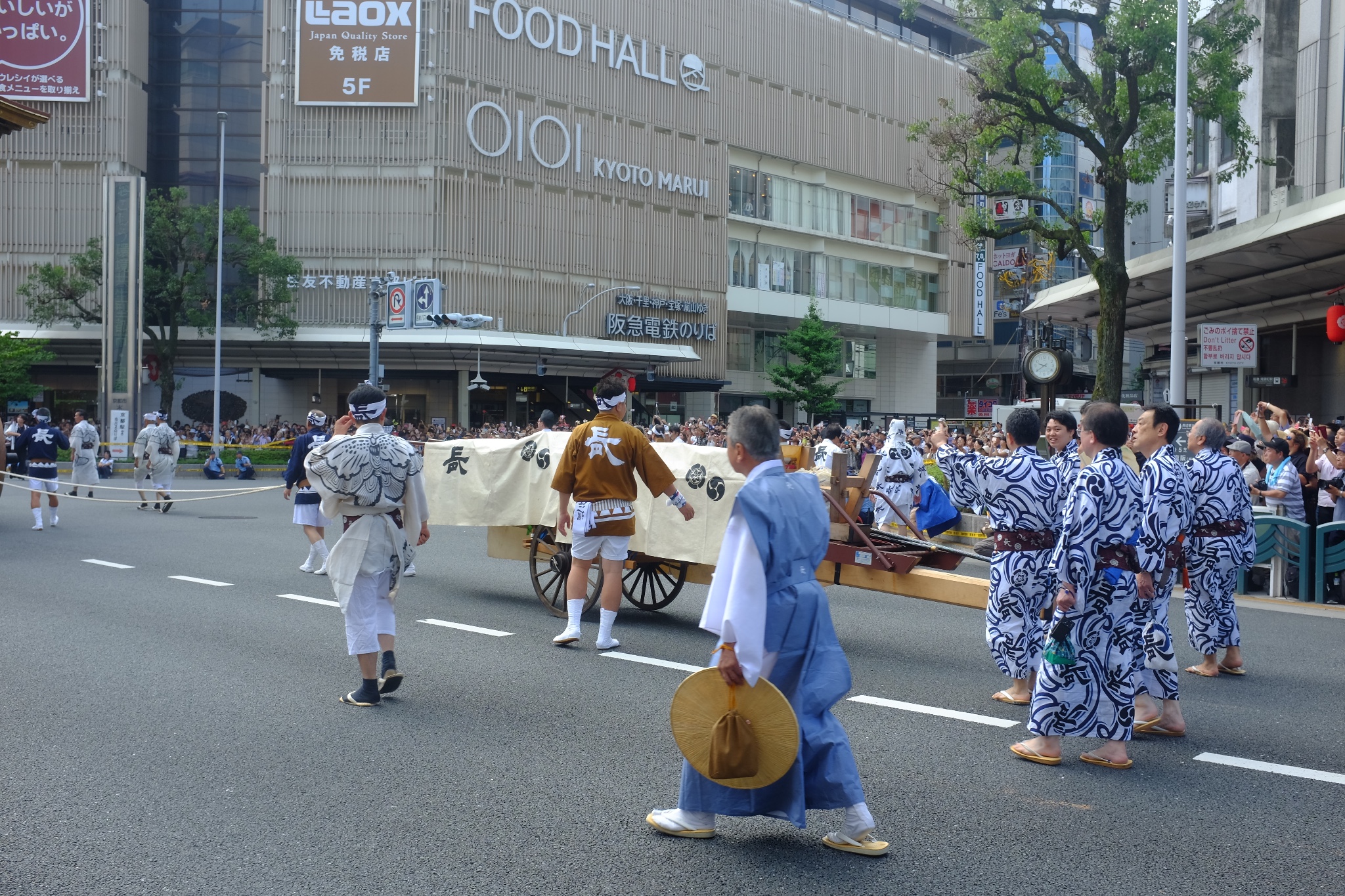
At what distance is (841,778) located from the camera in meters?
4.22

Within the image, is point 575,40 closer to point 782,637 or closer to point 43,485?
point 43,485

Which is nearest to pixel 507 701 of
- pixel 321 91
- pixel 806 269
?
pixel 321 91

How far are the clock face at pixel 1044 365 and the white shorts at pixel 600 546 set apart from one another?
8123mm

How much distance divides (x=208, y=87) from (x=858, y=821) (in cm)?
4787

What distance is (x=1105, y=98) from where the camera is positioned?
18.0m

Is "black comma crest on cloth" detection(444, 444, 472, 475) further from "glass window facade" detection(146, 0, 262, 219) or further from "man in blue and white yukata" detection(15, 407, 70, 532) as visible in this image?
"glass window facade" detection(146, 0, 262, 219)

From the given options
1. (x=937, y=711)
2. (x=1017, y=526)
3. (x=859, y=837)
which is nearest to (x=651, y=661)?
(x=937, y=711)

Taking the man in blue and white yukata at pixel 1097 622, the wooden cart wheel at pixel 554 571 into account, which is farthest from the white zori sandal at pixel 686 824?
the wooden cart wheel at pixel 554 571

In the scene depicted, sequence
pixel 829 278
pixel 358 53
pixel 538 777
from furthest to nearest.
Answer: pixel 829 278 < pixel 358 53 < pixel 538 777

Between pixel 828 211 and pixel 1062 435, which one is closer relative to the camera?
pixel 1062 435

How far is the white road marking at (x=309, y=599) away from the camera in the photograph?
32.3 ft

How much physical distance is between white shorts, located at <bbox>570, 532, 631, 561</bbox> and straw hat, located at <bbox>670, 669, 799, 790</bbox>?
3.94 metres

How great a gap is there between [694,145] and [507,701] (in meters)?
44.4

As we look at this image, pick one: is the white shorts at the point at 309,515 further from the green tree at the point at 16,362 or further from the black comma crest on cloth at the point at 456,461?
the green tree at the point at 16,362
